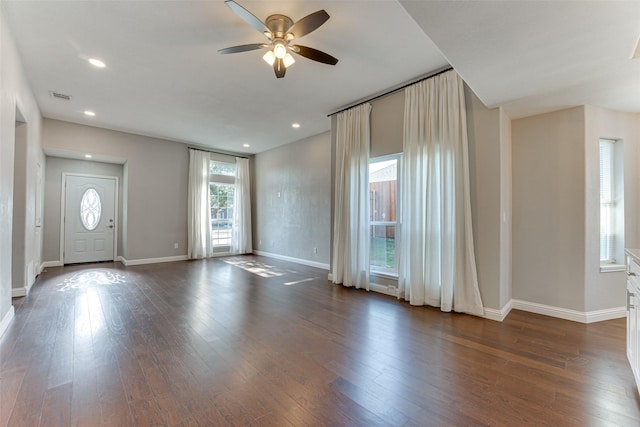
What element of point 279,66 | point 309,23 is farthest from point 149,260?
point 309,23

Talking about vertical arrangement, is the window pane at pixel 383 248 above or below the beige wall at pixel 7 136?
below

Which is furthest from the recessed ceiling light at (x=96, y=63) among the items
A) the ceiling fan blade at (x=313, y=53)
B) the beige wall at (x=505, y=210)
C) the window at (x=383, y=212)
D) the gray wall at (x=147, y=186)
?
the beige wall at (x=505, y=210)

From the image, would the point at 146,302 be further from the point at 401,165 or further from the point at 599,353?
the point at 599,353

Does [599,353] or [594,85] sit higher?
[594,85]

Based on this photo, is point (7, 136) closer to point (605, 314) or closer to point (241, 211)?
point (241, 211)

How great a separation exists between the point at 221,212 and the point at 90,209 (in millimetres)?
3050

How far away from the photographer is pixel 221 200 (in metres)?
7.92

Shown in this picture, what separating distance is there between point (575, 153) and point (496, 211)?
3.81 feet

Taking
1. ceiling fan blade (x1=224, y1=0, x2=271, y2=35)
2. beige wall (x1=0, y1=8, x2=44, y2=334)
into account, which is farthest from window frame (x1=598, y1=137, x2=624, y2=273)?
beige wall (x1=0, y1=8, x2=44, y2=334)

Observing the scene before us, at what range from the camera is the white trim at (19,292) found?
379cm

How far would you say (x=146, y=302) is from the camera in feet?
12.2

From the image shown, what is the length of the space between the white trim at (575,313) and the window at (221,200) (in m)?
7.06

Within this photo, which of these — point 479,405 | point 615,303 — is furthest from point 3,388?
point 615,303

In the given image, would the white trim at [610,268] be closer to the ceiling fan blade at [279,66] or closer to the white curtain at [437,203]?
the white curtain at [437,203]
